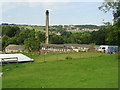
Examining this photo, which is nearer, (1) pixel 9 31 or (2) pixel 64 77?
(2) pixel 64 77

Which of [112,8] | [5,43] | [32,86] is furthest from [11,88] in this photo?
[5,43]

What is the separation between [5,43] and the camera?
99625 millimetres

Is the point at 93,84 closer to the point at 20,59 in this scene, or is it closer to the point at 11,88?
the point at 11,88

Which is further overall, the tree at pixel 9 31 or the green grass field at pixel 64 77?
the tree at pixel 9 31

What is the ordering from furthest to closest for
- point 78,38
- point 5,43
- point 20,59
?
point 78,38, point 5,43, point 20,59

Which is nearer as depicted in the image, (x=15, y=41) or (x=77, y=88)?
(x=77, y=88)

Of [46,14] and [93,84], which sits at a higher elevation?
[46,14]

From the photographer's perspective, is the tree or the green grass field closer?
the green grass field

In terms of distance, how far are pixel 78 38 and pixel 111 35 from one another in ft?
304

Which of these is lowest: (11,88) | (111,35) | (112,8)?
(11,88)

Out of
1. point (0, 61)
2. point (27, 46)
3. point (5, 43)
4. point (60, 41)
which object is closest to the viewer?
point (0, 61)

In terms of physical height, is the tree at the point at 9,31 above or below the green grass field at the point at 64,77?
above

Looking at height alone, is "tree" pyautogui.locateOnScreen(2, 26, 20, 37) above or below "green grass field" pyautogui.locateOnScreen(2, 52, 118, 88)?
above

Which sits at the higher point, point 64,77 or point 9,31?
point 9,31
